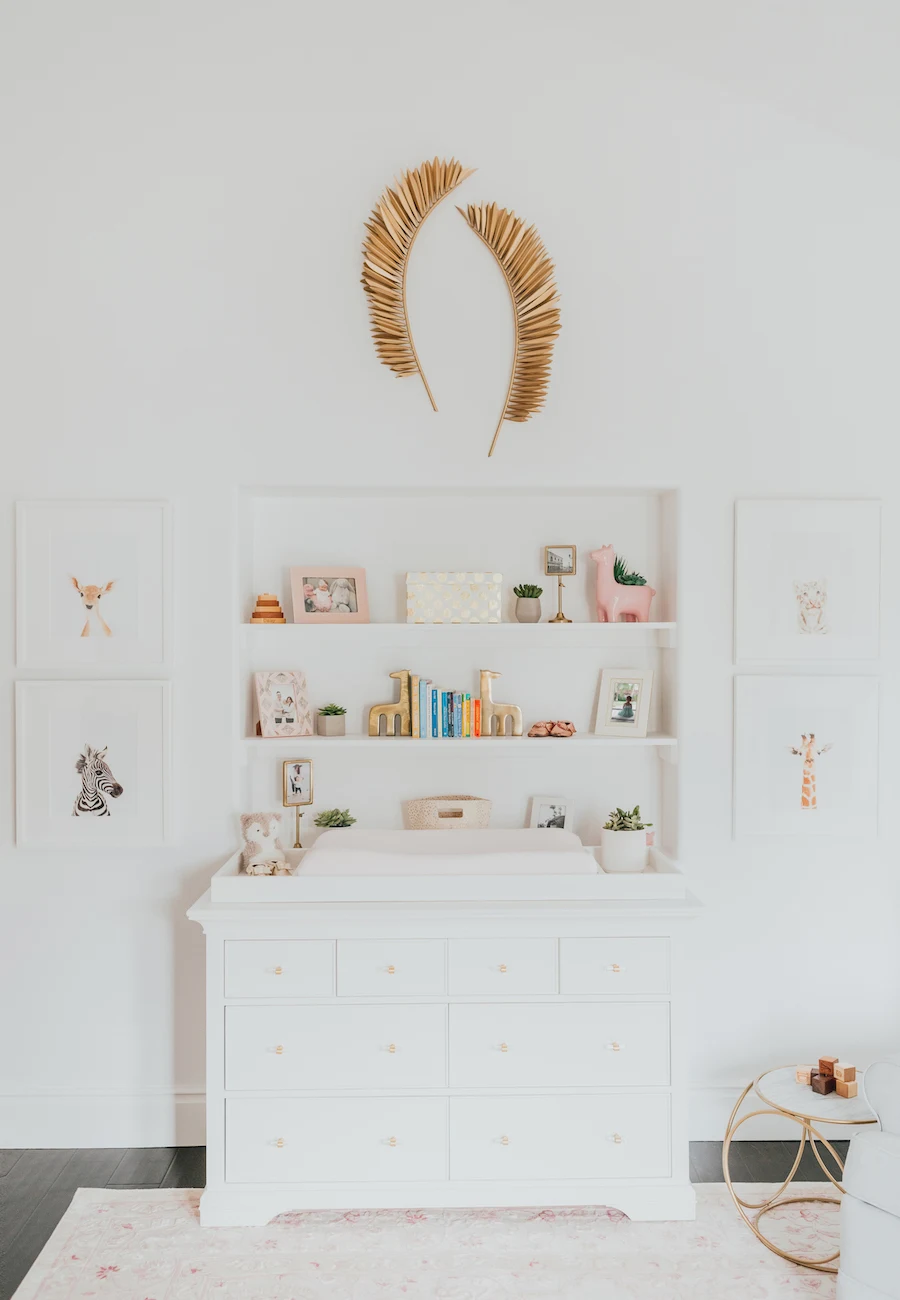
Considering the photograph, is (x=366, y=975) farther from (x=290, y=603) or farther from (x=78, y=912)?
(x=290, y=603)

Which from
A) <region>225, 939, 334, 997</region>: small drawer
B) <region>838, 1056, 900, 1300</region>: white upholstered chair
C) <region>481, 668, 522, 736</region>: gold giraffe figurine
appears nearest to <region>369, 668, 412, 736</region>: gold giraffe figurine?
<region>481, 668, 522, 736</region>: gold giraffe figurine

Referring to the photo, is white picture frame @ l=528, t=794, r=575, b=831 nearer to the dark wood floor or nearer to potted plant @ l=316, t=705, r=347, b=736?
potted plant @ l=316, t=705, r=347, b=736

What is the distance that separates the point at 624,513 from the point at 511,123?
1.17 metres

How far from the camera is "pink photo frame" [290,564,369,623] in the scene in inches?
108

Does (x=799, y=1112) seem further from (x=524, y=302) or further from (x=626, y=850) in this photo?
(x=524, y=302)

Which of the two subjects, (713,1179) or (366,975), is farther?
(713,1179)

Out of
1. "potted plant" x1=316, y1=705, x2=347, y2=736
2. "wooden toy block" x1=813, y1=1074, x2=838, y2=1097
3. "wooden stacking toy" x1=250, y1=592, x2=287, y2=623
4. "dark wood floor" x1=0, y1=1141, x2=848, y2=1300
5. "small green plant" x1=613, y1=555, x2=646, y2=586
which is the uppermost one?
"small green plant" x1=613, y1=555, x2=646, y2=586

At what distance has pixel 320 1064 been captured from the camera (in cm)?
226

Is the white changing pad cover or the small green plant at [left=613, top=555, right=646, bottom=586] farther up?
the small green plant at [left=613, top=555, right=646, bottom=586]

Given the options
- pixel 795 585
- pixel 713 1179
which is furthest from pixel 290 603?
pixel 713 1179

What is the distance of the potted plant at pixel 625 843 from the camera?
2.53 meters


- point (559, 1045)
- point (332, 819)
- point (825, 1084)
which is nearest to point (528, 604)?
point (332, 819)

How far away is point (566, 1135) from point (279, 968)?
81 cm

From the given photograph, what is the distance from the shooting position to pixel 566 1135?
2266 millimetres
